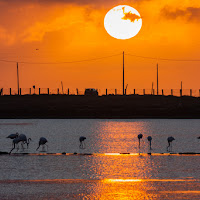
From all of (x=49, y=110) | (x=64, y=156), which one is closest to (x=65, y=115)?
(x=49, y=110)

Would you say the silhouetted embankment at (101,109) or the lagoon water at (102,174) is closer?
the lagoon water at (102,174)

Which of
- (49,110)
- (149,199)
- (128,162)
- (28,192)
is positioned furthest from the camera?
(49,110)

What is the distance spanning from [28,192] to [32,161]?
4345 millimetres

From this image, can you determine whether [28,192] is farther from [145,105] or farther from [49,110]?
[145,105]

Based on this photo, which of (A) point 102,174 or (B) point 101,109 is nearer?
(A) point 102,174

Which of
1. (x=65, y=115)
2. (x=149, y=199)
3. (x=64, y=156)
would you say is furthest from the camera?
(x=65, y=115)

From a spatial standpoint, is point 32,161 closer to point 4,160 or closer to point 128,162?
point 4,160

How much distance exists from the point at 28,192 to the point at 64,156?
17.9 feet

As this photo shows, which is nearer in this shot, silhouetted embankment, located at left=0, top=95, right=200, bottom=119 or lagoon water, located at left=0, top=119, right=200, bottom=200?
lagoon water, located at left=0, top=119, right=200, bottom=200

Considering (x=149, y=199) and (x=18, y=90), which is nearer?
(x=149, y=199)

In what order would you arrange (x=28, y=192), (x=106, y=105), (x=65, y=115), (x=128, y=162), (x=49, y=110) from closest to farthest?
(x=28, y=192)
(x=128, y=162)
(x=65, y=115)
(x=49, y=110)
(x=106, y=105)

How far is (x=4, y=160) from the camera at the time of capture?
13070 millimetres

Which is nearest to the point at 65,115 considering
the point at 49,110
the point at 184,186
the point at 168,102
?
the point at 49,110

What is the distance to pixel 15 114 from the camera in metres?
43.3
